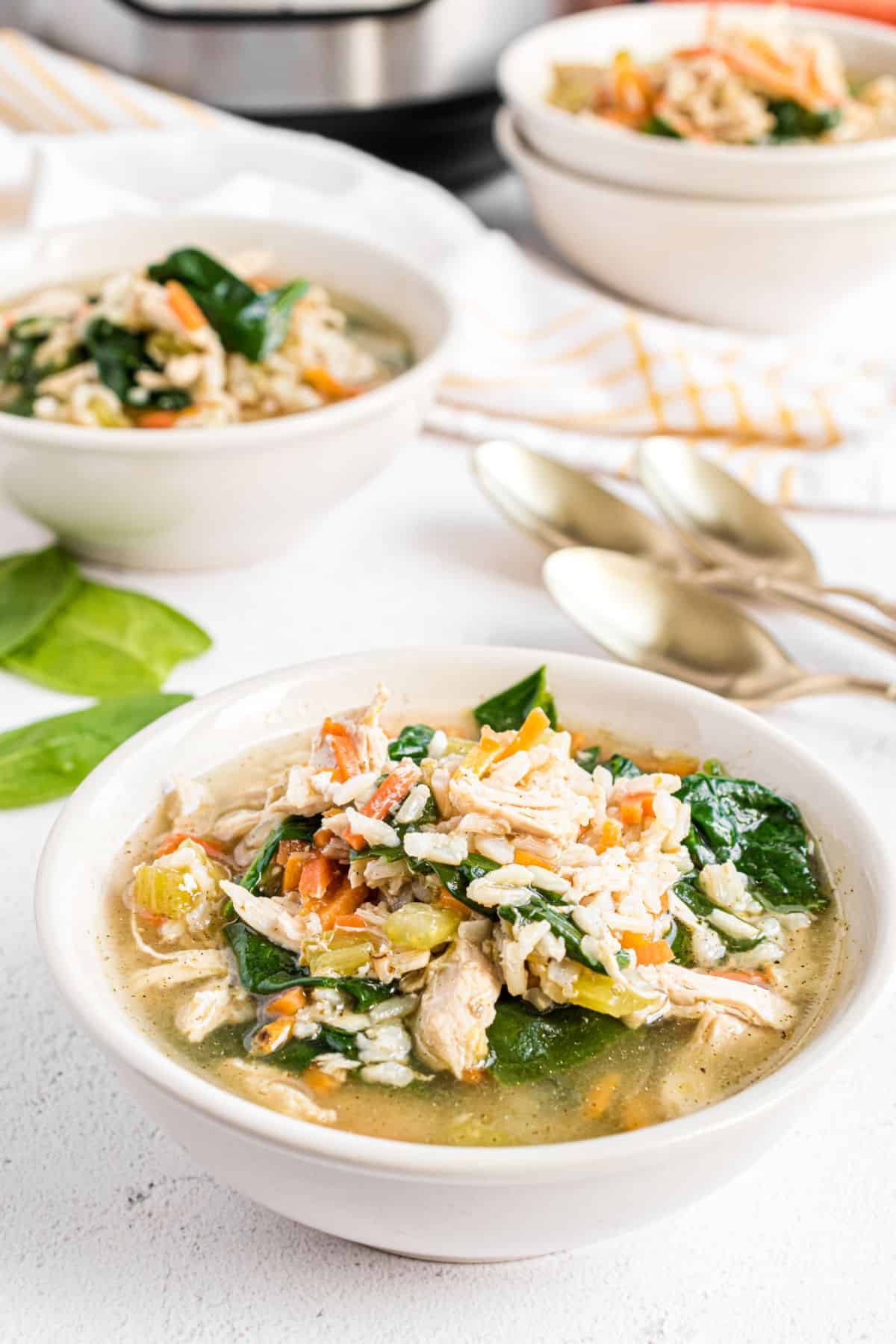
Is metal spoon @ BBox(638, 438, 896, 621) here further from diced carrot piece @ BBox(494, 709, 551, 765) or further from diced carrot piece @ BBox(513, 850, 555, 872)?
diced carrot piece @ BBox(513, 850, 555, 872)

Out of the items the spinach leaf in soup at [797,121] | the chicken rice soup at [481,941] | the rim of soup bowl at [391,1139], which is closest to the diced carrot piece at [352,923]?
the chicken rice soup at [481,941]

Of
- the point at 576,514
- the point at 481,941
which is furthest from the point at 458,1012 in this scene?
the point at 576,514

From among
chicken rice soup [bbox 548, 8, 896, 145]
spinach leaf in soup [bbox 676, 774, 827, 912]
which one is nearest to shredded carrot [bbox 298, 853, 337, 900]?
spinach leaf in soup [bbox 676, 774, 827, 912]

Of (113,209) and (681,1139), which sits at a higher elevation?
(681,1139)

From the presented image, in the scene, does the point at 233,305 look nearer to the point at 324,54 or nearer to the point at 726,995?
the point at 324,54

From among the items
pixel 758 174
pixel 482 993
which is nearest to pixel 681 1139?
pixel 482 993

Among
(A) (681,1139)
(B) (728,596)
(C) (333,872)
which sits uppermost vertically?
(A) (681,1139)

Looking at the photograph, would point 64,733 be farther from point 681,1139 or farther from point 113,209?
point 113,209

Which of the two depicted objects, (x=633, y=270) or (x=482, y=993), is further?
(x=633, y=270)
